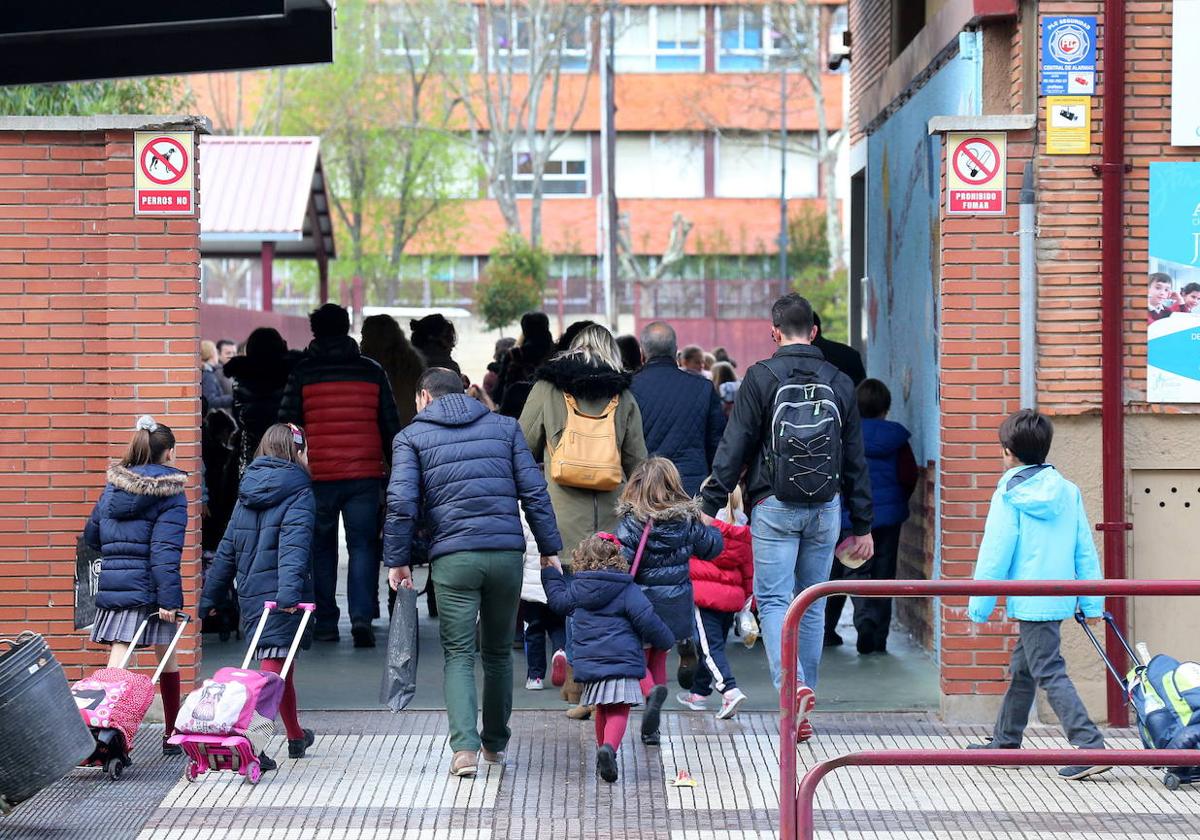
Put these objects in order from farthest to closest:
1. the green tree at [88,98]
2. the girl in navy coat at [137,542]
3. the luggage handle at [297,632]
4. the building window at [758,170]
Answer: the building window at [758,170] < the green tree at [88,98] < the girl in navy coat at [137,542] < the luggage handle at [297,632]

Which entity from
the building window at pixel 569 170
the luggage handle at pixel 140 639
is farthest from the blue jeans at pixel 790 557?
the building window at pixel 569 170

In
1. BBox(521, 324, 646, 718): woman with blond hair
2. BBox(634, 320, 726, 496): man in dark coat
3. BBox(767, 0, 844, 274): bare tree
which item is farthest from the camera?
BBox(767, 0, 844, 274): bare tree

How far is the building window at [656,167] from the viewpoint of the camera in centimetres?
5556

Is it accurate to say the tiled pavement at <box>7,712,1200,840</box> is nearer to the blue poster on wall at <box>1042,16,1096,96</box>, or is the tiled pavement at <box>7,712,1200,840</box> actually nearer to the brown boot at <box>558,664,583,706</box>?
the brown boot at <box>558,664,583,706</box>

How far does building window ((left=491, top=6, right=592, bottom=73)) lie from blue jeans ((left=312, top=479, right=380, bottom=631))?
3788 centimetres

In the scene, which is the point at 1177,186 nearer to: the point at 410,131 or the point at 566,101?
the point at 410,131

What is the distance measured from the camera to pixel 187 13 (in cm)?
1109

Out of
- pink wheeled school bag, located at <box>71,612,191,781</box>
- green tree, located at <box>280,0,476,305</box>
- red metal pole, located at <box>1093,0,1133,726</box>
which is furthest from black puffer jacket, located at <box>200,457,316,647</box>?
green tree, located at <box>280,0,476,305</box>

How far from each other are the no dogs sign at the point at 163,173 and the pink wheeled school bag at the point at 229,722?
2.23 metres

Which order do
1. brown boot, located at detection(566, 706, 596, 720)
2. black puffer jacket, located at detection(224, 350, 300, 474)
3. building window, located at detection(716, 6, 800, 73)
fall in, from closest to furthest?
brown boot, located at detection(566, 706, 596, 720) < black puffer jacket, located at detection(224, 350, 300, 474) < building window, located at detection(716, 6, 800, 73)

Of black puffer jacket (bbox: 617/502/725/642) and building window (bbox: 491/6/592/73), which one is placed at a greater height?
building window (bbox: 491/6/592/73)

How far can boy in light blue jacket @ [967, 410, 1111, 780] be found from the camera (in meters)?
7.21

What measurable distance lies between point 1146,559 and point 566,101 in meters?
48.3

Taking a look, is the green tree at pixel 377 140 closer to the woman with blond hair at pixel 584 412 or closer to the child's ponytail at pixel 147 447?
the woman with blond hair at pixel 584 412
